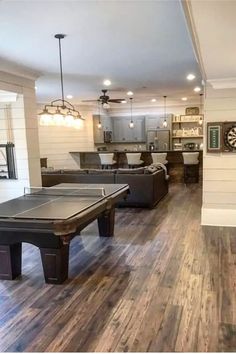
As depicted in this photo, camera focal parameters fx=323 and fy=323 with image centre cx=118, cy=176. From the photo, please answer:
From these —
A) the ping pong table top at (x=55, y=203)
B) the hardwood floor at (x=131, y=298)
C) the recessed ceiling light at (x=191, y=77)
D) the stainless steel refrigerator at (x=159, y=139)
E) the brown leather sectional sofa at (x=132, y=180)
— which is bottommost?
the hardwood floor at (x=131, y=298)

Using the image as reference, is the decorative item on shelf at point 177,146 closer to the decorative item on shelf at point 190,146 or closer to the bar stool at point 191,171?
the decorative item on shelf at point 190,146

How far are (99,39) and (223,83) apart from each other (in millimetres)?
2302

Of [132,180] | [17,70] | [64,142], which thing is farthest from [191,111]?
[17,70]

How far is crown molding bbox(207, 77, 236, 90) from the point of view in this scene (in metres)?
5.10

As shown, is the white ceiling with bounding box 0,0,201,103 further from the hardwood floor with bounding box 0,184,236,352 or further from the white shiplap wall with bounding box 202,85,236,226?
the hardwood floor with bounding box 0,184,236,352

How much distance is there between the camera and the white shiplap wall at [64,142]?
430 inches

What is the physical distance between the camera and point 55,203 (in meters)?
3.94

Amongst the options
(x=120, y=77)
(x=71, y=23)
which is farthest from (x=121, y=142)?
(x=71, y=23)

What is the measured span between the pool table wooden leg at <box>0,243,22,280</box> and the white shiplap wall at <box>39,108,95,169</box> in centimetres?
753

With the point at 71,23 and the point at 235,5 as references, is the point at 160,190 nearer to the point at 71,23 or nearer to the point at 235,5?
the point at 71,23

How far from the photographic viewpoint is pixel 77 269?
12.7ft

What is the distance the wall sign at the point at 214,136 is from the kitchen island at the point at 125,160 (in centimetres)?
507

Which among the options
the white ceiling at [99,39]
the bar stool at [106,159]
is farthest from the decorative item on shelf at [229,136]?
the bar stool at [106,159]

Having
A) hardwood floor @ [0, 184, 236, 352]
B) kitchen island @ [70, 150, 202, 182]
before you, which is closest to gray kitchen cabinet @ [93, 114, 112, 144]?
kitchen island @ [70, 150, 202, 182]
